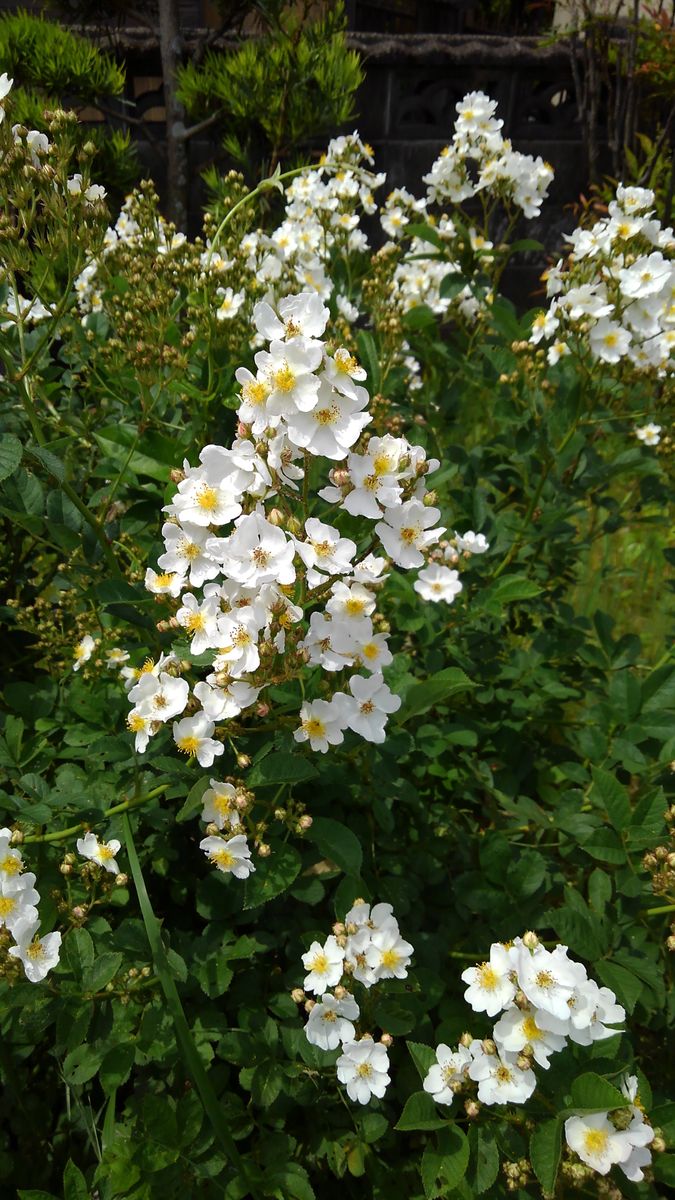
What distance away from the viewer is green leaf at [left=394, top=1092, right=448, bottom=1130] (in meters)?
1.23

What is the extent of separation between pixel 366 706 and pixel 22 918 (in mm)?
Answer: 594

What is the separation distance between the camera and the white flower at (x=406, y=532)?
47.3 inches

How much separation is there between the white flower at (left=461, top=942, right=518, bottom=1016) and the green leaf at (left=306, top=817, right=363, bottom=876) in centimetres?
23

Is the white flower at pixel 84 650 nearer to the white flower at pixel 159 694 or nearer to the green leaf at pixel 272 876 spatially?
the white flower at pixel 159 694

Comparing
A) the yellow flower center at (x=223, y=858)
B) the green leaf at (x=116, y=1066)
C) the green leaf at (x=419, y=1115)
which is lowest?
the green leaf at (x=116, y=1066)

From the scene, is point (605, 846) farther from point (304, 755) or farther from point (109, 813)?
point (109, 813)

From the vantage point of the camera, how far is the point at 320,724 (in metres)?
1.22

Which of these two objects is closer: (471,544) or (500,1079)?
(500,1079)

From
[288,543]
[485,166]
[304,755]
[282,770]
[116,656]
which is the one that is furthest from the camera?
[485,166]

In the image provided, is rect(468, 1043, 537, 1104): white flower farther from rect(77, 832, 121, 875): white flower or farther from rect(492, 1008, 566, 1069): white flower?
rect(77, 832, 121, 875): white flower

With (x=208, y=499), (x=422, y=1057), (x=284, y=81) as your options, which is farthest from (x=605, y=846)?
(x=284, y=81)

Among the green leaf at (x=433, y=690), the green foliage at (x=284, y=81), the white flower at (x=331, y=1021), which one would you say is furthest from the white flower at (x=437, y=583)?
the green foliage at (x=284, y=81)

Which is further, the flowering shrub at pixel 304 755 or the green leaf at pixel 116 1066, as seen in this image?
the green leaf at pixel 116 1066

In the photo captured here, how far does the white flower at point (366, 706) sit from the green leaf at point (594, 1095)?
0.52 meters
